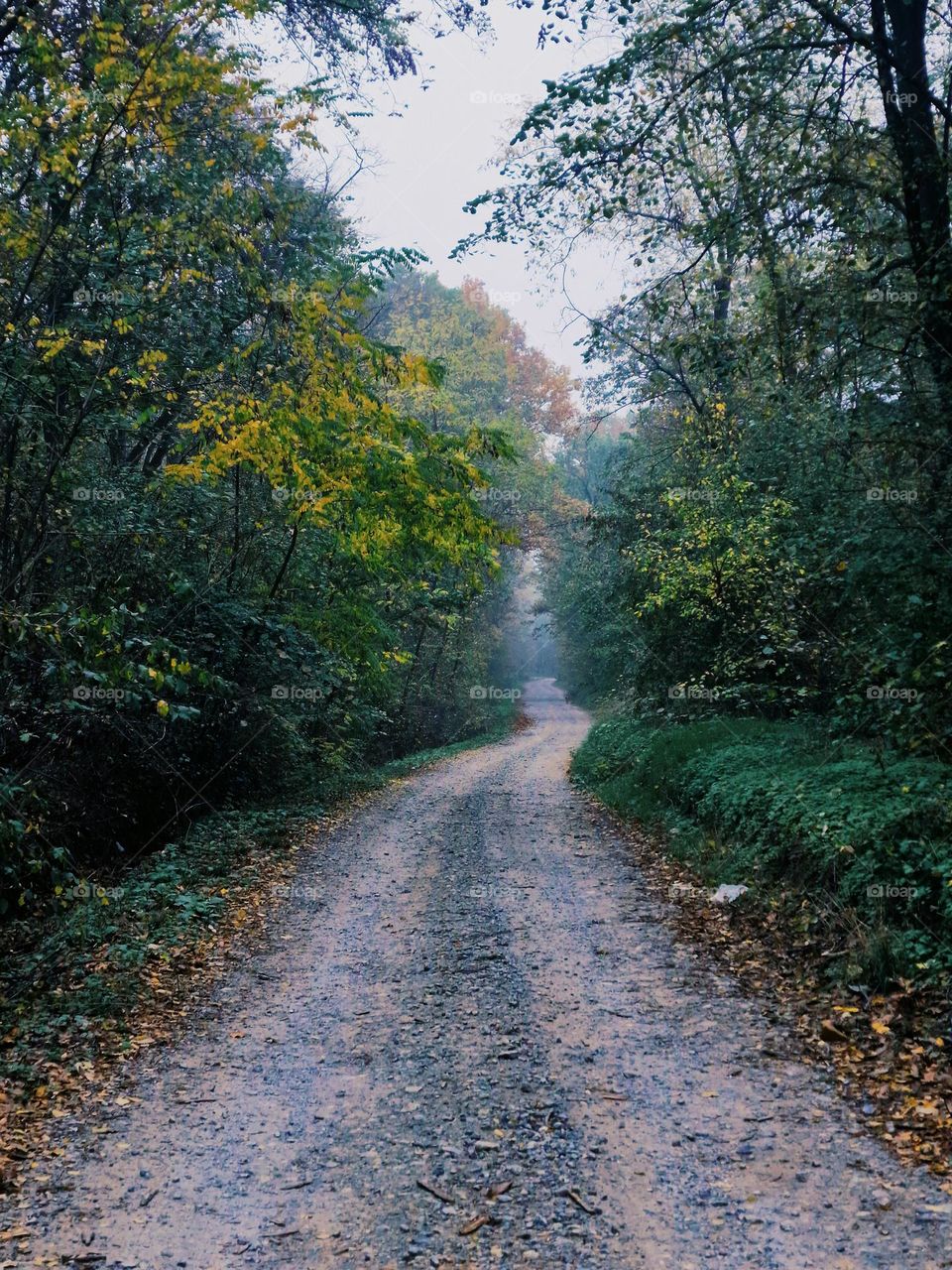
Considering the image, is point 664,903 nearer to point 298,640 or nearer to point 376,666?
point 298,640

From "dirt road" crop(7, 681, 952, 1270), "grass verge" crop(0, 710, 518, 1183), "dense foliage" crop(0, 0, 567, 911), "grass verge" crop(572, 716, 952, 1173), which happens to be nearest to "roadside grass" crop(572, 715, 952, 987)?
"grass verge" crop(572, 716, 952, 1173)

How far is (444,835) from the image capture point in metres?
12.3

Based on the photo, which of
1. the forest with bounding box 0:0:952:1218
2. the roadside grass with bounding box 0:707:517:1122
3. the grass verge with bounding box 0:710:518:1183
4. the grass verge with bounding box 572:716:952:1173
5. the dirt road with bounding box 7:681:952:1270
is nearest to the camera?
the dirt road with bounding box 7:681:952:1270

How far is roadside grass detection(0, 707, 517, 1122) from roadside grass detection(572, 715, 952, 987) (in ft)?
16.4

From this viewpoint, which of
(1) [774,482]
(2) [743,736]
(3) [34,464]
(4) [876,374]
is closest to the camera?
(3) [34,464]

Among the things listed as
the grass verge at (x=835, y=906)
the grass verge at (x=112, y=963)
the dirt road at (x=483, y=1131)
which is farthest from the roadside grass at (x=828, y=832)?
the grass verge at (x=112, y=963)

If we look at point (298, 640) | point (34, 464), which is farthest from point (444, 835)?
point (34, 464)

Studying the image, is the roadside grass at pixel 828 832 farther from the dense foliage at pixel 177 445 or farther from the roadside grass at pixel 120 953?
the roadside grass at pixel 120 953

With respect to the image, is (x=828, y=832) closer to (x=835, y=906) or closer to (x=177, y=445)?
(x=835, y=906)

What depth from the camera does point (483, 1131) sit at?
4.57 meters

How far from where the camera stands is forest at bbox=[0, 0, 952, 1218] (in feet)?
23.8

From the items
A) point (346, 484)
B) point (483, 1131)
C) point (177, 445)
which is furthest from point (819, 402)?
point (483, 1131)

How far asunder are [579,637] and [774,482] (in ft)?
111

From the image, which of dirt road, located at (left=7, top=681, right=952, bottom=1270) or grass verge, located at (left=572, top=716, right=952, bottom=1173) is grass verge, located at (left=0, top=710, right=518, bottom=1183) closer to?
dirt road, located at (left=7, top=681, right=952, bottom=1270)
